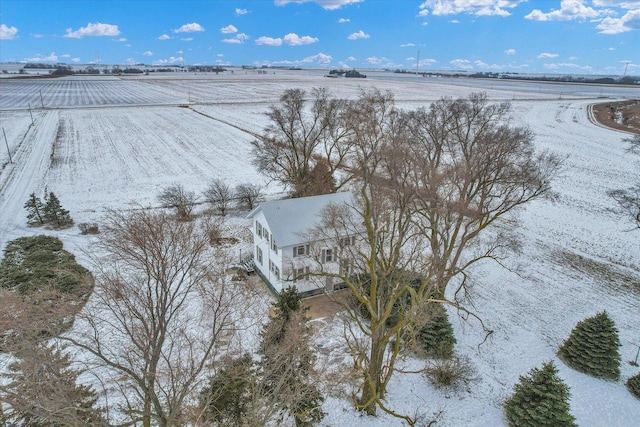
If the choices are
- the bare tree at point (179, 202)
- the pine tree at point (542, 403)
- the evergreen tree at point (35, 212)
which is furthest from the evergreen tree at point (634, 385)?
the evergreen tree at point (35, 212)

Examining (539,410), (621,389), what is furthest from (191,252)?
(621,389)

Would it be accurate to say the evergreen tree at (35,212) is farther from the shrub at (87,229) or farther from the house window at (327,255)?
the house window at (327,255)

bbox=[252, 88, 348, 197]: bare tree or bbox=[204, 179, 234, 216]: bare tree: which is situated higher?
bbox=[252, 88, 348, 197]: bare tree

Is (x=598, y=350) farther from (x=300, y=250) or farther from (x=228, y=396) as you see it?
(x=228, y=396)

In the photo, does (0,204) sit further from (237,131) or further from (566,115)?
(566,115)

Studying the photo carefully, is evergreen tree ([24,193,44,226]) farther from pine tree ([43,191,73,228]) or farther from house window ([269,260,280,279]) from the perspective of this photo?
house window ([269,260,280,279])

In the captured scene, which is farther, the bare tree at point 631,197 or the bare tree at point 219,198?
the bare tree at point 219,198

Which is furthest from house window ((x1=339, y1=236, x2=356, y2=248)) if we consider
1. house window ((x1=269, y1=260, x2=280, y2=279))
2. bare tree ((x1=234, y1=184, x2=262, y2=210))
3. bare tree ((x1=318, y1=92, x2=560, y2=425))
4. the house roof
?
bare tree ((x1=234, y1=184, x2=262, y2=210))
